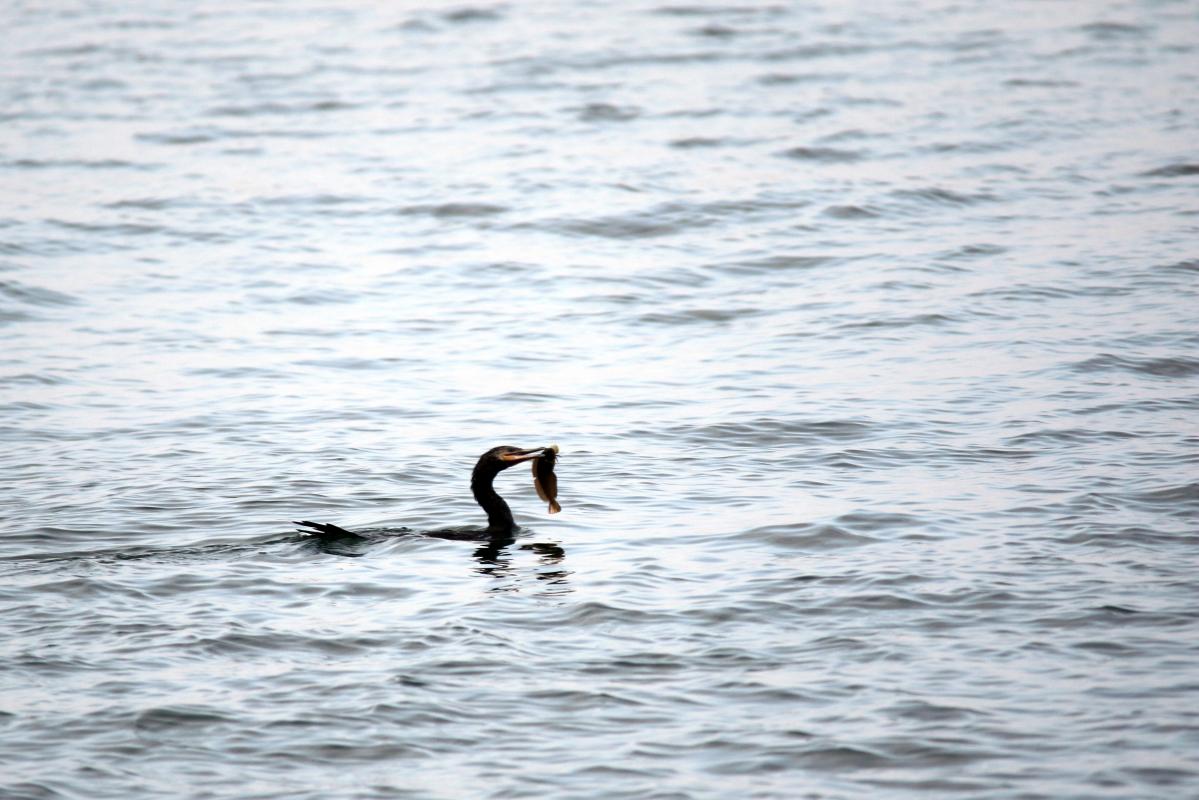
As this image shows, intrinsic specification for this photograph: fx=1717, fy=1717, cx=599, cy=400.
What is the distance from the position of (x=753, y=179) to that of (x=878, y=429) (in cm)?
1006

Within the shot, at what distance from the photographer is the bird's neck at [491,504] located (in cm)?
1060

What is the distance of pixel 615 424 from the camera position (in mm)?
13219

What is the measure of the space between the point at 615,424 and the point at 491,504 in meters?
2.72

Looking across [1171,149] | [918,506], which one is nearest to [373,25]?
[1171,149]

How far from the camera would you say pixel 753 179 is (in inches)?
872

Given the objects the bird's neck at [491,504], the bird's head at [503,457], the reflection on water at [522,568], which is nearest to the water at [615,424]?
the reflection on water at [522,568]

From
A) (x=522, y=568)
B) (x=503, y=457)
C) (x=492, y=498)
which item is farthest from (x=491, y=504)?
(x=522, y=568)

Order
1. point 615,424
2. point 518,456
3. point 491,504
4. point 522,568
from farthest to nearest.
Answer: point 615,424
point 491,504
point 518,456
point 522,568

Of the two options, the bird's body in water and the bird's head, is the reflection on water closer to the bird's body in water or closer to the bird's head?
the bird's body in water

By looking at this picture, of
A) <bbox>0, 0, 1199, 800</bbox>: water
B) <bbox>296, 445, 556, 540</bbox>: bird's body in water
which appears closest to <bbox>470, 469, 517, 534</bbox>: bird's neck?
<bbox>296, 445, 556, 540</bbox>: bird's body in water

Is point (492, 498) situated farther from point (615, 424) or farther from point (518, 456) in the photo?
point (615, 424)

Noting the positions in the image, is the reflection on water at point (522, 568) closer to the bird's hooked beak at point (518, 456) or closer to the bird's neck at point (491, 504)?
the bird's neck at point (491, 504)

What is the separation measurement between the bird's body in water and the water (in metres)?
0.17

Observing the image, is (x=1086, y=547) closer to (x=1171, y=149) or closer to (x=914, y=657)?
(x=914, y=657)
